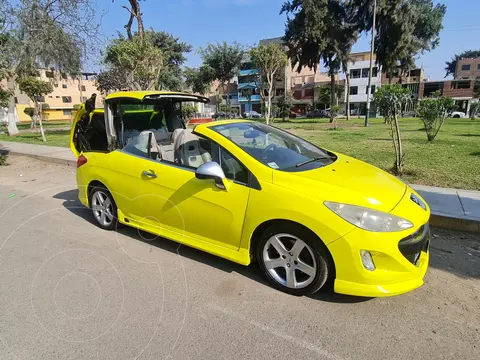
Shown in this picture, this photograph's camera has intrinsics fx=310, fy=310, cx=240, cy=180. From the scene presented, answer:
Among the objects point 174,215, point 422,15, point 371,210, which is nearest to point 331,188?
point 371,210

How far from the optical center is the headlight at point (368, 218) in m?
2.41

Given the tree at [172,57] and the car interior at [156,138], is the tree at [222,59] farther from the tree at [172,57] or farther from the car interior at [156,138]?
the car interior at [156,138]

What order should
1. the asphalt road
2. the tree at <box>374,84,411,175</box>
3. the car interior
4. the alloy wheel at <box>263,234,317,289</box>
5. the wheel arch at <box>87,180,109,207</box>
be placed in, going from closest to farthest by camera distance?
the asphalt road < the alloy wheel at <box>263,234,317,289</box> < the car interior < the wheel arch at <box>87,180,109,207</box> < the tree at <box>374,84,411,175</box>

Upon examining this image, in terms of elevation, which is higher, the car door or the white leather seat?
the white leather seat

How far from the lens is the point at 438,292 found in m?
2.79

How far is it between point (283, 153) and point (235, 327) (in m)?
1.78

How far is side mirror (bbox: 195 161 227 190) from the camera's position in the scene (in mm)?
2834

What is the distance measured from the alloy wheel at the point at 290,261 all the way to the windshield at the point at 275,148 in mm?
690

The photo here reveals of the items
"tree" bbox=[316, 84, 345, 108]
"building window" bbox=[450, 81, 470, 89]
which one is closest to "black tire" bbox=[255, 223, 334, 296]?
"tree" bbox=[316, 84, 345, 108]

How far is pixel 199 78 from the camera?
45500mm

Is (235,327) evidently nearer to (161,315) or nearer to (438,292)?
(161,315)

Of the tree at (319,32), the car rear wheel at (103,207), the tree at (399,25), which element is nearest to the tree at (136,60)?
the car rear wheel at (103,207)

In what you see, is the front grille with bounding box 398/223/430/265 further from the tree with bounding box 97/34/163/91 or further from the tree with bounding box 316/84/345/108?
the tree with bounding box 316/84/345/108

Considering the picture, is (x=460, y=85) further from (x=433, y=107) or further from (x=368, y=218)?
(x=368, y=218)
